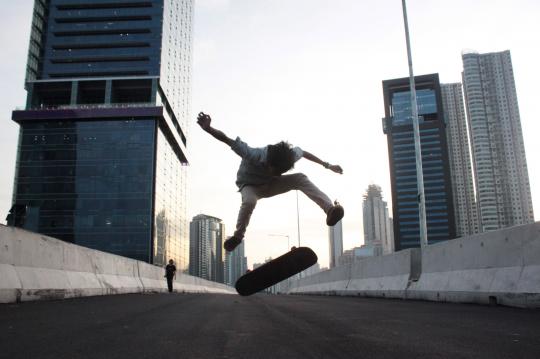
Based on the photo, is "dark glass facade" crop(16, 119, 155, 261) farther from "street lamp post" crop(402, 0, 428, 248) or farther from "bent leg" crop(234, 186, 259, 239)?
"bent leg" crop(234, 186, 259, 239)

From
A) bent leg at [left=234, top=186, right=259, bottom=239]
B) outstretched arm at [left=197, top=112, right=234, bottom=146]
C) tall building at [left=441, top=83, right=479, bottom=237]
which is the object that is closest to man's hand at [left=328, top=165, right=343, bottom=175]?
bent leg at [left=234, top=186, right=259, bottom=239]

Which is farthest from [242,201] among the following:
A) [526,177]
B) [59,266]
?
[526,177]

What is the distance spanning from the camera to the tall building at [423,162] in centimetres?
12900

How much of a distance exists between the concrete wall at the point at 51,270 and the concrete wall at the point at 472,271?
8.08m

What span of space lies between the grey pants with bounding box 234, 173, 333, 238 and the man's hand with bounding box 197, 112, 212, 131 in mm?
1207

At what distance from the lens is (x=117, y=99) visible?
11944cm

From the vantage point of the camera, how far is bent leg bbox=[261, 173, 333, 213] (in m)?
7.82

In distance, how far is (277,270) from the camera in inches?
315

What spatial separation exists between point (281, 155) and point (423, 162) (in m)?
134

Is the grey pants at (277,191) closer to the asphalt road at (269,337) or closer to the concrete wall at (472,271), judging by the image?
the asphalt road at (269,337)

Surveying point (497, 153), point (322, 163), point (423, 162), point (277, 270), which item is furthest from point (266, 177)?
point (423, 162)

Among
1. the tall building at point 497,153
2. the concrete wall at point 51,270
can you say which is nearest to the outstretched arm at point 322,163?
the concrete wall at point 51,270

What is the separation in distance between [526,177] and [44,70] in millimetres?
114888

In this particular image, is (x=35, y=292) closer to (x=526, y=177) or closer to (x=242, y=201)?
(x=242, y=201)
